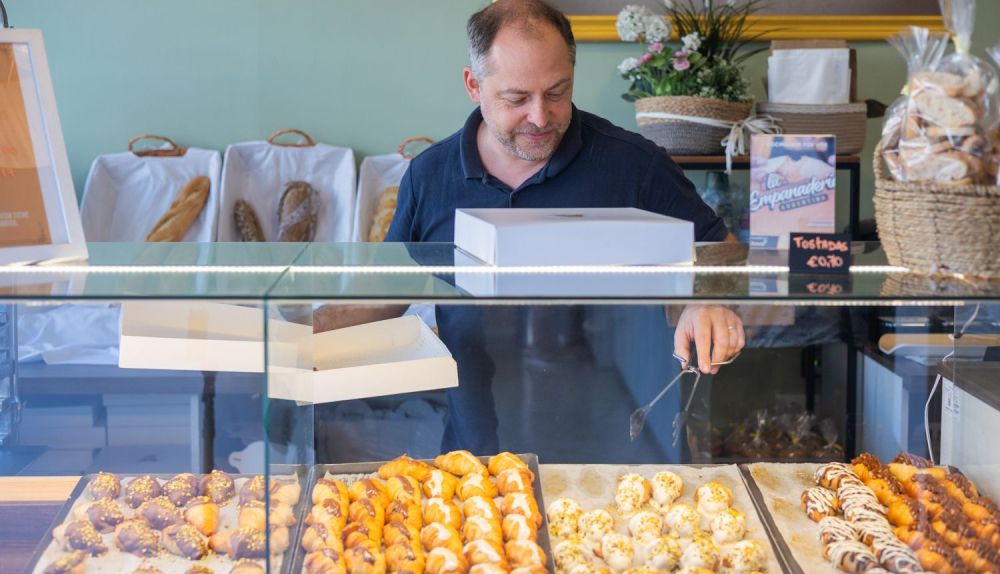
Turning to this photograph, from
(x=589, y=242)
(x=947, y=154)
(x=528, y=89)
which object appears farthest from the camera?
(x=528, y=89)

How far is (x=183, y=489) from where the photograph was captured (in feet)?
4.96

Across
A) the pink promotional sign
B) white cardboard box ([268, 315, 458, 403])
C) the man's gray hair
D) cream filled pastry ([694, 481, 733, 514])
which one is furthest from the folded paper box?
the man's gray hair

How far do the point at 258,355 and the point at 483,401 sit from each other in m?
0.47

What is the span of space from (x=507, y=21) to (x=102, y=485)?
131 centimetres

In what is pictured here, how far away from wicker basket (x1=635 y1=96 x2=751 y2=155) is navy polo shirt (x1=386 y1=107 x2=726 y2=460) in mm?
935

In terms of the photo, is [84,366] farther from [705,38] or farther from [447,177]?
[705,38]

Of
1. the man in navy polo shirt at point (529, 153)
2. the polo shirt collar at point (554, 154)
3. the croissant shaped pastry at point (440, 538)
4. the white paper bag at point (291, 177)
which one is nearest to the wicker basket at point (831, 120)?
the man in navy polo shirt at point (529, 153)

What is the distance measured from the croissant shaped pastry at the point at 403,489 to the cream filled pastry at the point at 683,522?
1.26ft

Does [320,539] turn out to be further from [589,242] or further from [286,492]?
[589,242]

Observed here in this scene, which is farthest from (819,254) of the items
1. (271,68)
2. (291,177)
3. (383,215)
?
(271,68)

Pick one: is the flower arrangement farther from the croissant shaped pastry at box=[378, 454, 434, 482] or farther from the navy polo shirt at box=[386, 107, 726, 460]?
the croissant shaped pastry at box=[378, 454, 434, 482]

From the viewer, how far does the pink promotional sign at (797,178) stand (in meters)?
1.42

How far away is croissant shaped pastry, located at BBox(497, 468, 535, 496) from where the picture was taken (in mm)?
1611

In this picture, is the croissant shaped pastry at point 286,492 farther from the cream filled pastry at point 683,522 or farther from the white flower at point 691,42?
the white flower at point 691,42
